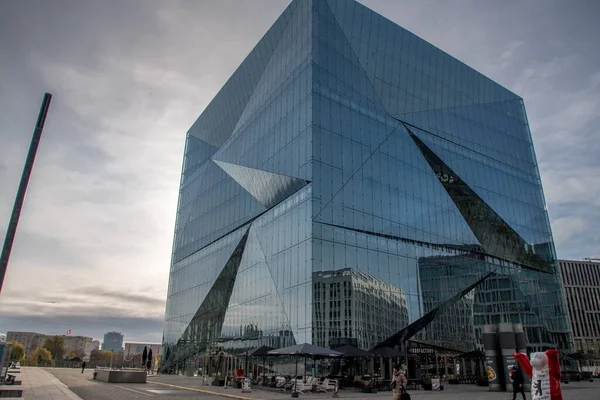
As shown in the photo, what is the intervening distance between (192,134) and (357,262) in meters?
48.4

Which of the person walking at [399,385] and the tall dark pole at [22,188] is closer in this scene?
the tall dark pole at [22,188]

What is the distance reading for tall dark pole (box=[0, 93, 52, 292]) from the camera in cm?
1270

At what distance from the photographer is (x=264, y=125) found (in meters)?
49.2

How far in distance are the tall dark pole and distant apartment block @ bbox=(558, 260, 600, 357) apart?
134 m

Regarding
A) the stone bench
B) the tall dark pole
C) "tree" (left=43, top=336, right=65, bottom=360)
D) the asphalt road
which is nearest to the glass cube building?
the stone bench

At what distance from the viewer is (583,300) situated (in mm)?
119875

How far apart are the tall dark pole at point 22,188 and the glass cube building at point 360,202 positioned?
23306mm

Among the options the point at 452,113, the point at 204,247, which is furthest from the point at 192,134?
the point at 452,113

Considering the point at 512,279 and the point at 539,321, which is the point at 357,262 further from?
the point at 539,321

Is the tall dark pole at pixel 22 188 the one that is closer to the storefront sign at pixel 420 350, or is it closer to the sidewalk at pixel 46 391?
the sidewalk at pixel 46 391

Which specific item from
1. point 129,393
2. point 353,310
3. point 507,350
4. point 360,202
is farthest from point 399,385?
point 360,202

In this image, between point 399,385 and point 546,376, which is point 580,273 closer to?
point 399,385

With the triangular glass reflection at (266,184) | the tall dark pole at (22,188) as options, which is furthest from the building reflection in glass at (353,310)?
the tall dark pole at (22,188)

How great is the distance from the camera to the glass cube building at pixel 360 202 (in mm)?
37500
